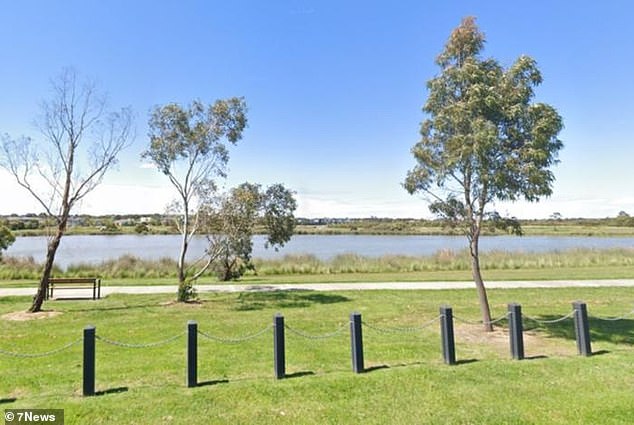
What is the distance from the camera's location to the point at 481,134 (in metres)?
7.91

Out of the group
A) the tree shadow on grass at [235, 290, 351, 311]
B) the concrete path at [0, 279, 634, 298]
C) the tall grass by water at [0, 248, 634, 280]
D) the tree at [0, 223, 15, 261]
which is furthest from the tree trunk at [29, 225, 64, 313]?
the tree at [0, 223, 15, 261]

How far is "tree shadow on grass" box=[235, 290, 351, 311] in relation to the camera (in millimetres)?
12445

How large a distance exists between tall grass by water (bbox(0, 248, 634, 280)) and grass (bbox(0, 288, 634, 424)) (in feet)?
43.6

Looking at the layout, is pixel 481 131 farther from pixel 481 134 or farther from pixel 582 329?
pixel 582 329

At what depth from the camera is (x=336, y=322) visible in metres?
9.95

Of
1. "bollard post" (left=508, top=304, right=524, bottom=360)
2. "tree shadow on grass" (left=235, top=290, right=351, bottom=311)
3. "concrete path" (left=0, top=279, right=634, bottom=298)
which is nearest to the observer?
"bollard post" (left=508, top=304, right=524, bottom=360)

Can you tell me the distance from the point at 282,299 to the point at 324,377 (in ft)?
26.4

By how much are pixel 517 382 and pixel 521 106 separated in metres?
5.81

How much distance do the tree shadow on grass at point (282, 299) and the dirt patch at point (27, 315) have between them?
517cm

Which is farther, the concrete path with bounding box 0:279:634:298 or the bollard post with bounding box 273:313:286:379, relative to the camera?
the concrete path with bounding box 0:279:634:298

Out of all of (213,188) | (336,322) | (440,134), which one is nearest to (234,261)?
(213,188)

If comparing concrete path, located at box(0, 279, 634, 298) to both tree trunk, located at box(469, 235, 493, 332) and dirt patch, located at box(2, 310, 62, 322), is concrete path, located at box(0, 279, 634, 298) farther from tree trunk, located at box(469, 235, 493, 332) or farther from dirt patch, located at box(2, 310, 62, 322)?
tree trunk, located at box(469, 235, 493, 332)

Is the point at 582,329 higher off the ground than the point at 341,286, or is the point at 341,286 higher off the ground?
the point at 582,329

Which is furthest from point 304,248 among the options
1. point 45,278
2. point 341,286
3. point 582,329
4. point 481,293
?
point 582,329
